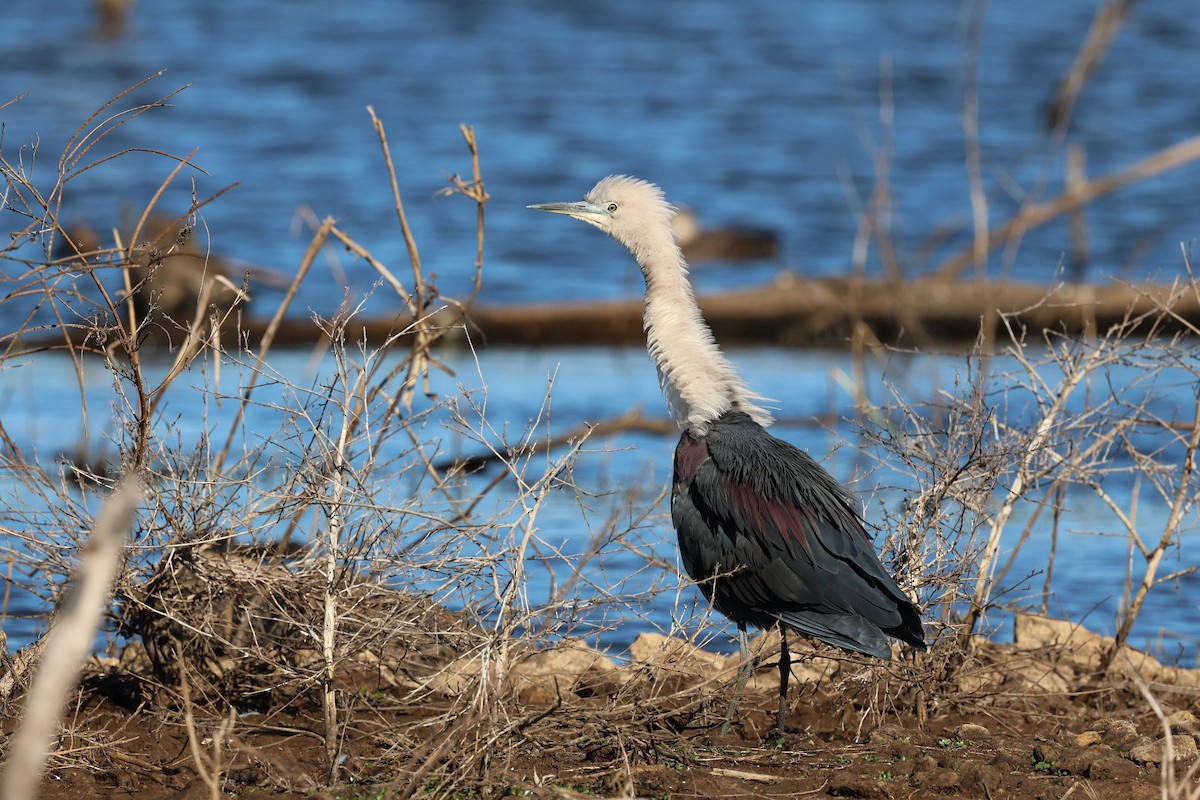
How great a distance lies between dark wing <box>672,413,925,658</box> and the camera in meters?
4.79

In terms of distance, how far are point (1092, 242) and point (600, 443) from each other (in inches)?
271

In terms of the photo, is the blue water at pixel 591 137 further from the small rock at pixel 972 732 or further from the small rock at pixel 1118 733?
the small rock at pixel 972 732

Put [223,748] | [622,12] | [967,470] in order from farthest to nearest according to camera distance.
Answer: [622,12] < [967,470] < [223,748]

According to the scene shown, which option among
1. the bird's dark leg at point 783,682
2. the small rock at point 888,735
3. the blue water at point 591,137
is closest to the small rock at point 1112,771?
the small rock at point 888,735

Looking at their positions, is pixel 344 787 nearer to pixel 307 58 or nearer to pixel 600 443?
pixel 600 443

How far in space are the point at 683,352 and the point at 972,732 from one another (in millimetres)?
1527

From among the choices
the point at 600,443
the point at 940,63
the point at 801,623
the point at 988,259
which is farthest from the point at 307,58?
the point at 801,623

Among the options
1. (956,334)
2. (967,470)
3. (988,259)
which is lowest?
(967,470)

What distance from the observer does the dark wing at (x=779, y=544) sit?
4.79m

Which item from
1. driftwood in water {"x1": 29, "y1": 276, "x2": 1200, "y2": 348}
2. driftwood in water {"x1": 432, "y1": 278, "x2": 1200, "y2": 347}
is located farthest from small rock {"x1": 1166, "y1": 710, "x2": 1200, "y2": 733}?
driftwood in water {"x1": 432, "y1": 278, "x2": 1200, "y2": 347}

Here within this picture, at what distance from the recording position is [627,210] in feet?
19.2

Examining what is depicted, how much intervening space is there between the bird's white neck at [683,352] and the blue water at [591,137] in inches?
54.7

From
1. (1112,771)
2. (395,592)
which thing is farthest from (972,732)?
(395,592)

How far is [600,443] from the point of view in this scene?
28.4 feet
